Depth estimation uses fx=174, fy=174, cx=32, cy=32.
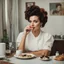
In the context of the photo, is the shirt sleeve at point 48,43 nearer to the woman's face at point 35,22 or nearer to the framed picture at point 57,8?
the woman's face at point 35,22

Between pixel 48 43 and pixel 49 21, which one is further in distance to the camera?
pixel 49 21

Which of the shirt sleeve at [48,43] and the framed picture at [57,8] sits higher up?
the framed picture at [57,8]

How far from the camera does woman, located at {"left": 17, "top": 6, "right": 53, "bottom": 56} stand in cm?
218

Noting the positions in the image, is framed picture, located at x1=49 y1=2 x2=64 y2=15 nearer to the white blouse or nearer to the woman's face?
the woman's face

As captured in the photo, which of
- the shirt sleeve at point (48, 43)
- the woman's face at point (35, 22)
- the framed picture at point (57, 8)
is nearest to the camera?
the shirt sleeve at point (48, 43)

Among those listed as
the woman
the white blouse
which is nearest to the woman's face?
the woman

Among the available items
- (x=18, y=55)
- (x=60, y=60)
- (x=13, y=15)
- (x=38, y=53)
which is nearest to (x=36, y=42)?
(x=38, y=53)

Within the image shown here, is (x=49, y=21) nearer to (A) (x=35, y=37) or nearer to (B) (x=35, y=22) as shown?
(B) (x=35, y=22)

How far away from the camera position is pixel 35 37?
7.43ft

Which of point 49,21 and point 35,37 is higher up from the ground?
point 49,21

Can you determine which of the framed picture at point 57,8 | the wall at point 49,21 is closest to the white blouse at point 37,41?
the wall at point 49,21

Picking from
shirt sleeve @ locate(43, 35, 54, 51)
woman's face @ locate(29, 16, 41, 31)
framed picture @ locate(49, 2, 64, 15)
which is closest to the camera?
shirt sleeve @ locate(43, 35, 54, 51)

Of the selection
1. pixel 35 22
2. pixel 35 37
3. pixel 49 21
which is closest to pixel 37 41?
pixel 35 37

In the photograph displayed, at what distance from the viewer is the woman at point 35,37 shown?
2.18m
